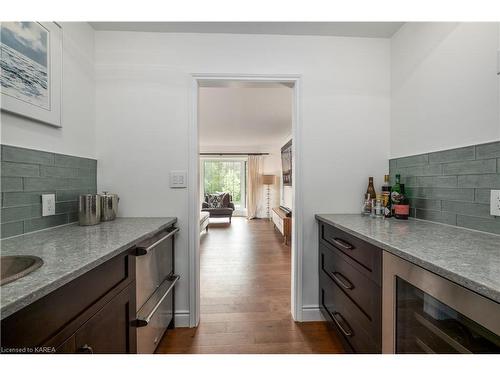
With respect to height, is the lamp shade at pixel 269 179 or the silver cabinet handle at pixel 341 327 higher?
the lamp shade at pixel 269 179

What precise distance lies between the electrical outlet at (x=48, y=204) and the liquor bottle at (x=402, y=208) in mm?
2099

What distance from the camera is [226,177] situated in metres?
7.85

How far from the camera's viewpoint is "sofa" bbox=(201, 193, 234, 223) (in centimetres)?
643

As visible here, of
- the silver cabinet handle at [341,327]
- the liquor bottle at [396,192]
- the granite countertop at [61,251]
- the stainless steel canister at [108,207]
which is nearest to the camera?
the granite countertop at [61,251]

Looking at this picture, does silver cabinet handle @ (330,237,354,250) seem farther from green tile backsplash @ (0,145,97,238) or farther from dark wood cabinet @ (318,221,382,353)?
green tile backsplash @ (0,145,97,238)

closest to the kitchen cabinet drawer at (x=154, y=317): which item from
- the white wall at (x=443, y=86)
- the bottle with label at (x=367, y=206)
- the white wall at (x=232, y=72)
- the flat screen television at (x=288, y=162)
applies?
the white wall at (x=232, y=72)

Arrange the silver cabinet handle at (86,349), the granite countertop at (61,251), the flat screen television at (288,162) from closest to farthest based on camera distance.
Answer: the granite countertop at (61,251) < the silver cabinet handle at (86,349) < the flat screen television at (288,162)

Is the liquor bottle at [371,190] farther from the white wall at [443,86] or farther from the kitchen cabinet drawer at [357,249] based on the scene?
the kitchen cabinet drawer at [357,249]

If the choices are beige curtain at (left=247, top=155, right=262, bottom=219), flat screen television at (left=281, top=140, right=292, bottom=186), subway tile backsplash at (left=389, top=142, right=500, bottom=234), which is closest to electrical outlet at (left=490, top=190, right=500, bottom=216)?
subway tile backsplash at (left=389, top=142, right=500, bottom=234)

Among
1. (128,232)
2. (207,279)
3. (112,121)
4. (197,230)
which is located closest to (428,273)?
(128,232)

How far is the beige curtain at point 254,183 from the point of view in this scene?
7.42 m

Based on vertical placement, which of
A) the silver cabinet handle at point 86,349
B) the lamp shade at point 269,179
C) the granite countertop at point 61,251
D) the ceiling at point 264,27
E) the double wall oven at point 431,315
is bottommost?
the silver cabinet handle at point 86,349

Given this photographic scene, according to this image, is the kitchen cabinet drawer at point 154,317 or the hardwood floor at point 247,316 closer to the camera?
the kitchen cabinet drawer at point 154,317

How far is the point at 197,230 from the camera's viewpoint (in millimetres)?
1718
